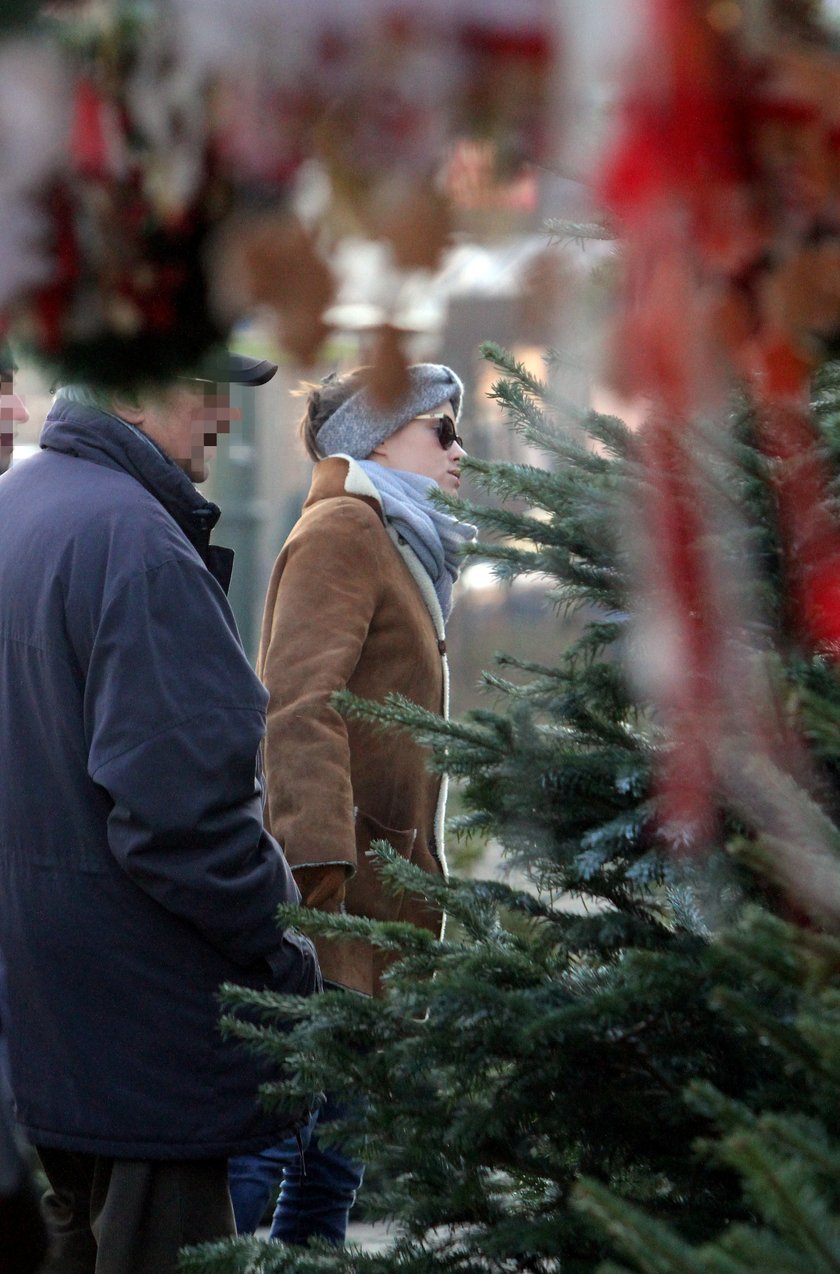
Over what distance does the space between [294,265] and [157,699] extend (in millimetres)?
1530

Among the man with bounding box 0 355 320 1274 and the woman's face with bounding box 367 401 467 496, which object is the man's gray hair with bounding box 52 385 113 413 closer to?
the man with bounding box 0 355 320 1274

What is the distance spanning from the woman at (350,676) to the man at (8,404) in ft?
2.34

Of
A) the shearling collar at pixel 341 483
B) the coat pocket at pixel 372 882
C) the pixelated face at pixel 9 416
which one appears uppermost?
the pixelated face at pixel 9 416

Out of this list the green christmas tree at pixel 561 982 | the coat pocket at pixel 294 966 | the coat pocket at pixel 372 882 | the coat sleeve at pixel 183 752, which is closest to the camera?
the green christmas tree at pixel 561 982

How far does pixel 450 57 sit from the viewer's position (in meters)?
0.83

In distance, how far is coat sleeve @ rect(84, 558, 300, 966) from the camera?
2346 millimetres

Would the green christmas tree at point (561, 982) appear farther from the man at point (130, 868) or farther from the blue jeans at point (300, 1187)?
the blue jeans at point (300, 1187)

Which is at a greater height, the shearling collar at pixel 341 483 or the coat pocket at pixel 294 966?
the shearling collar at pixel 341 483

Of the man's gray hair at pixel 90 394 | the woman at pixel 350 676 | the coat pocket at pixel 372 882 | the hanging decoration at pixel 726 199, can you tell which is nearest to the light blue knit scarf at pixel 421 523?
the woman at pixel 350 676

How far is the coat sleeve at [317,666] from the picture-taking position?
298 centimetres

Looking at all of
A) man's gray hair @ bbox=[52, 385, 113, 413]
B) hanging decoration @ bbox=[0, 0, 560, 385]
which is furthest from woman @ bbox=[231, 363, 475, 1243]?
hanging decoration @ bbox=[0, 0, 560, 385]

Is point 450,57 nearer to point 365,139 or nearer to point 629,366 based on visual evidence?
point 365,139

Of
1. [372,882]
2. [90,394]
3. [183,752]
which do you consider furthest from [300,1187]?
[90,394]

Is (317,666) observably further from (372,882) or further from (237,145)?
(237,145)
